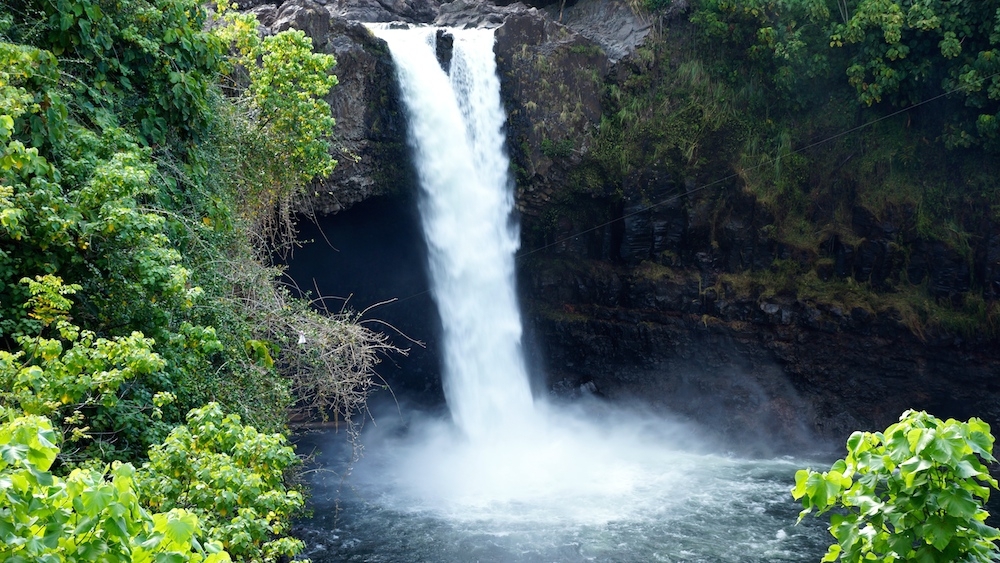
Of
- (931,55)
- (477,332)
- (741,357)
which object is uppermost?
(931,55)

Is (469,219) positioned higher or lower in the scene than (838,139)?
lower

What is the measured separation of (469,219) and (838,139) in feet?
27.2

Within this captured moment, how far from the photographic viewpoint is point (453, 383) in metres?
17.9

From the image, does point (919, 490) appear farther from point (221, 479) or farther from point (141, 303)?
point (141, 303)

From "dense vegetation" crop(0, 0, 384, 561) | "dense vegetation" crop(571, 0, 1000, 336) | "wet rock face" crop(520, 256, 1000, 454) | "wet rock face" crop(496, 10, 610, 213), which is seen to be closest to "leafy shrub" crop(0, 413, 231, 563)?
"dense vegetation" crop(0, 0, 384, 561)

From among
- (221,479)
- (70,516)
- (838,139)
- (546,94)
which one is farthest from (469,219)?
(70,516)

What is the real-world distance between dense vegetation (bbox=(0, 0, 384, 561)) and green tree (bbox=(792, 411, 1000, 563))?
8.72 ft

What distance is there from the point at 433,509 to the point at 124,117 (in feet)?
26.7

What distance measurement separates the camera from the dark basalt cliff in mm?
16469

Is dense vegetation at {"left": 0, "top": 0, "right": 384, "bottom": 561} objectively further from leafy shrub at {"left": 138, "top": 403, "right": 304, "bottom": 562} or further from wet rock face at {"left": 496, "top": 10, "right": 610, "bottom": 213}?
wet rock face at {"left": 496, "top": 10, "right": 610, "bottom": 213}

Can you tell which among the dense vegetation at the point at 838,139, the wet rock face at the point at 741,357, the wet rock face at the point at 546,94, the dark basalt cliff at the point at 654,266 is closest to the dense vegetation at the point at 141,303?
the dark basalt cliff at the point at 654,266

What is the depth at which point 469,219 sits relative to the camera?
1773 cm

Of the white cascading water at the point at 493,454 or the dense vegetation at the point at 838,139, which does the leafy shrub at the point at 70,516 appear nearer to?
the white cascading water at the point at 493,454

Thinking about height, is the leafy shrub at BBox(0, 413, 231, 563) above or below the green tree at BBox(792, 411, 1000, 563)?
above
